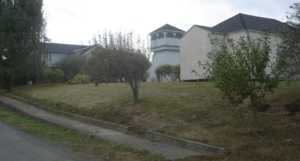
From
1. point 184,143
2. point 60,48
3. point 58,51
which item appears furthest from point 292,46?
point 60,48

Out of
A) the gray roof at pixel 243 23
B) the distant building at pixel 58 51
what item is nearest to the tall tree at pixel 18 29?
the distant building at pixel 58 51

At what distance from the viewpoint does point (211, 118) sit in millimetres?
7977

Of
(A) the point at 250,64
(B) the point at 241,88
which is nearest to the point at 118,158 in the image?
(B) the point at 241,88

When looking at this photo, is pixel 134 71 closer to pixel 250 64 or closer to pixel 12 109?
pixel 250 64

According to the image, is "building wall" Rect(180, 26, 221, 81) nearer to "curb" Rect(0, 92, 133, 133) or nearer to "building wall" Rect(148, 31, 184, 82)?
"curb" Rect(0, 92, 133, 133)

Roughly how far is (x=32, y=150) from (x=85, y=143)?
4.85ft

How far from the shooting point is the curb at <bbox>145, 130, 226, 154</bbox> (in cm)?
587

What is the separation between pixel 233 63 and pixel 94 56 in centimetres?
639

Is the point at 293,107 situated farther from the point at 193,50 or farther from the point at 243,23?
the point at 193,50

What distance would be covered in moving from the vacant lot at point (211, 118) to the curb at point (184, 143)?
263mm

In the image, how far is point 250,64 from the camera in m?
6.50

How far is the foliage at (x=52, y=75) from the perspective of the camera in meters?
23.9

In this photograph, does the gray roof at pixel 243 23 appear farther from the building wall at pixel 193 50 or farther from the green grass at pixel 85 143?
the green grass at pixel 85 143

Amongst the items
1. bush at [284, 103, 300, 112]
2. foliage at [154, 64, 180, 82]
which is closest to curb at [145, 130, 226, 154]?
bush at [284, 103, 300, 112]
